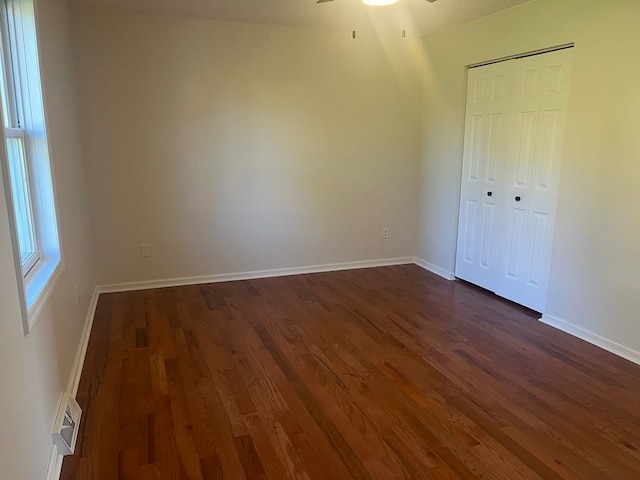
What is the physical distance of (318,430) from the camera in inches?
90.1

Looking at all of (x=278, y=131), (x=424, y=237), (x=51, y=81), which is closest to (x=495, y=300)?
(x=424, y=237)

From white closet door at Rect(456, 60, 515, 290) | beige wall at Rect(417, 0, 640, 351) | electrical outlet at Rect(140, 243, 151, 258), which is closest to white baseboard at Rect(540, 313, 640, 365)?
beige wall at Rect(417, 0, 640, 351)

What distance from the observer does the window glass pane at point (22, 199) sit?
222 cm

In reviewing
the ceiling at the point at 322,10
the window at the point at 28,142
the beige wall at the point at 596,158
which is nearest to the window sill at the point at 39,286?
the window at the point at 28,142

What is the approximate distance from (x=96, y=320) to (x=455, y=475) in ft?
9.40

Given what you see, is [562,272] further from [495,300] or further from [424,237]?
[424,237]

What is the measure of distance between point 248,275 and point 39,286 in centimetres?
276

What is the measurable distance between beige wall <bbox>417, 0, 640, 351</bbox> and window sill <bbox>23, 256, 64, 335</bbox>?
10.9 feet

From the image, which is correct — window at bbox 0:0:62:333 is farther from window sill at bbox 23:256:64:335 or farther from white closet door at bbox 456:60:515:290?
white closet door at bbox 456:60:515:290

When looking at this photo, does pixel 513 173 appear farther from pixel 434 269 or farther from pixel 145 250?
pixel 145 250

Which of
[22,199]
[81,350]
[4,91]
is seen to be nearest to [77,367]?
[81,350]

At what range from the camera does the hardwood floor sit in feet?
6.79

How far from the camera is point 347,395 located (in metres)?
2.60

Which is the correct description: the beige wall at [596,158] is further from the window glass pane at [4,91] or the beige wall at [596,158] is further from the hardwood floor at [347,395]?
the window glass pane at [4,91]
